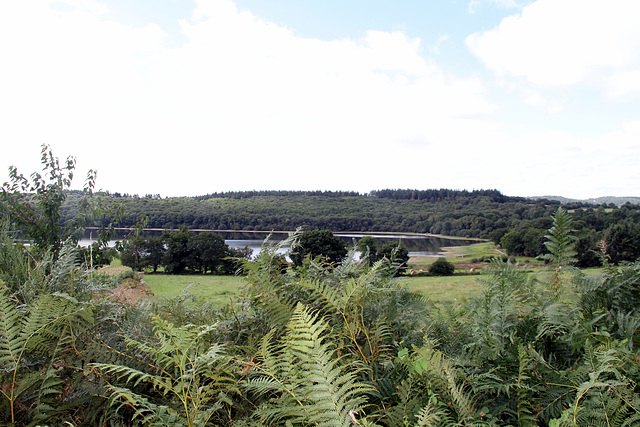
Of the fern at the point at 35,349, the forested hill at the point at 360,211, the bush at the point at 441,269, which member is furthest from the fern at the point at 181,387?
the bush at the point at 441,269

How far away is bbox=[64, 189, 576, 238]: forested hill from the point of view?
4358cm

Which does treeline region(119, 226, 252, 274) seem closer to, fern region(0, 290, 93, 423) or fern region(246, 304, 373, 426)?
Answer: fern region(0, 290, 93, 423)

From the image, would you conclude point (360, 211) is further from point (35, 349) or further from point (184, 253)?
point (35, 349)

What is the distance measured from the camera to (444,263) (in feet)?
136

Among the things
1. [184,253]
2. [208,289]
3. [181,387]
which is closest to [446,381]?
[181,387]

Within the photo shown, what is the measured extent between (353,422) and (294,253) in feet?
5.20

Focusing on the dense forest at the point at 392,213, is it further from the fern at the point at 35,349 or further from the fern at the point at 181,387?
the fern at the point at 181,387

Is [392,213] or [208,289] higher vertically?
[392,213]

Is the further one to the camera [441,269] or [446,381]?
[441,269]

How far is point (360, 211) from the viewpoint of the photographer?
69188 millimetres

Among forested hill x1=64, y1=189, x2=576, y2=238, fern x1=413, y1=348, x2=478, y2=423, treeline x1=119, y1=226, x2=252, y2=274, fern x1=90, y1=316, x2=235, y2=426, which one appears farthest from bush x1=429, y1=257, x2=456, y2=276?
fern x1=90, y1=316, x2=235, y2=426

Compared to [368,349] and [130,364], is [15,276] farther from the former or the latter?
[368,349]

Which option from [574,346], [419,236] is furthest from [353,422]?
[419,236]

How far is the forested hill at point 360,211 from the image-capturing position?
1716 inches
